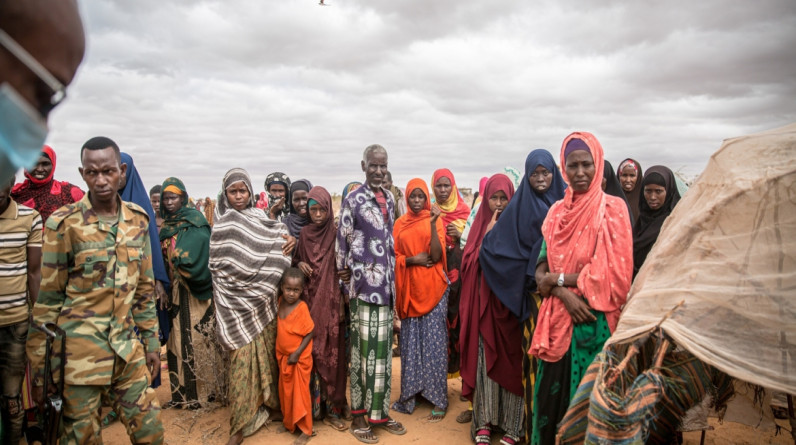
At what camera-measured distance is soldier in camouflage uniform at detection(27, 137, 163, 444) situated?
2.66 meters

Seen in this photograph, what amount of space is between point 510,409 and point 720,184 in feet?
8.55

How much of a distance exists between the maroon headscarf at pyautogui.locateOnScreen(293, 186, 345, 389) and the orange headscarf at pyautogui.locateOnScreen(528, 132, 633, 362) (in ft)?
6.74

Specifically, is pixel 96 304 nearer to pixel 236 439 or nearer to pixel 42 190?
pixel 236 439

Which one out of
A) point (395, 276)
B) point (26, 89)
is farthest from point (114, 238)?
point (395, 276)

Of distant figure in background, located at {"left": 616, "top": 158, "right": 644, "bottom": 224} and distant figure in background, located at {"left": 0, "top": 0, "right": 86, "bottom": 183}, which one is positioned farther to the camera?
distant figure in background, located at {"left": 616, "top": 158, "right": 644, "bottom": 224}

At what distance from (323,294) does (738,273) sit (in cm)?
332

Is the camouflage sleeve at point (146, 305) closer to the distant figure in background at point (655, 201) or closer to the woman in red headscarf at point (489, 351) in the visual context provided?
the woman in red headscarf at point (489, 351)

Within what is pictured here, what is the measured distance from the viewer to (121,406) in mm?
2807

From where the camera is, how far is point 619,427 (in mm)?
1920

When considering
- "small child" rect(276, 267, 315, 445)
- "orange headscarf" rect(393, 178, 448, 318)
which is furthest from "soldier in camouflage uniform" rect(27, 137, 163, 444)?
"orange headscarf" rect(393, 178, 448, 318)

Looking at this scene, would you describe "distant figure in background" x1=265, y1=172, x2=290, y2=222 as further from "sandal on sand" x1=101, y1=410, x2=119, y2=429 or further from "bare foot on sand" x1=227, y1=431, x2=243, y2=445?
"sandal on sand" x1=101, y1=410, x2=119, y2=429

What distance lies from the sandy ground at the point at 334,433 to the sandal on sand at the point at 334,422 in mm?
44

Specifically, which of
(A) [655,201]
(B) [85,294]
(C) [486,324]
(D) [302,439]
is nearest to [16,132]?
(B) [85,294]

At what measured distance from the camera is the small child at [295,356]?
13.4ft
